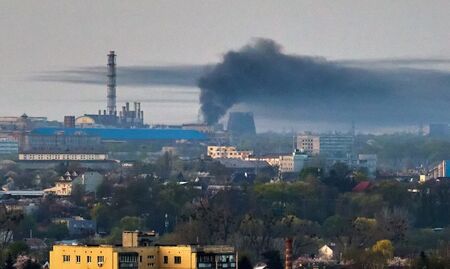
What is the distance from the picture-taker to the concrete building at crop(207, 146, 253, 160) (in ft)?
369

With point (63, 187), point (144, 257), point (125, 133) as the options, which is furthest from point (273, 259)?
point (125, 133)

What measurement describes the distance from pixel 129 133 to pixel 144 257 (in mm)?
91119

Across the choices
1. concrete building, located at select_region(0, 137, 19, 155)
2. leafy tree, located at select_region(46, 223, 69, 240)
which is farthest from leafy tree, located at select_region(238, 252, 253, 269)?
concrete building, located at select_region(0, 137, 19, 155)

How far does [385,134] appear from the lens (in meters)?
139

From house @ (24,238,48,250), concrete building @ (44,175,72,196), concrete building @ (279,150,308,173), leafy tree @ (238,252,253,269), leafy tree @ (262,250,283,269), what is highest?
concrete building @ (279,150,308,173)

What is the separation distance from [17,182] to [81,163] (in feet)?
42.9

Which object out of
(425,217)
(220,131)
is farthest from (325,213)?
(220,131)

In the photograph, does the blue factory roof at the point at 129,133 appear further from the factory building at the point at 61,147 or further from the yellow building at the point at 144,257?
the yellow building at the point at 144,257

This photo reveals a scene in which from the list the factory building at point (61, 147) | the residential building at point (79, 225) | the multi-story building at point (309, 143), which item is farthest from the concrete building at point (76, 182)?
the multi-story building at point (309, 143)

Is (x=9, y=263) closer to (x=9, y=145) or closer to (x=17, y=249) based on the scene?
(x=17, y=249)

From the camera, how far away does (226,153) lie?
115 meters

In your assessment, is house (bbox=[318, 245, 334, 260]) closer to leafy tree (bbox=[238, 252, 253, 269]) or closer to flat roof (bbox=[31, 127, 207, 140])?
leafy tree (bbox=[238, 252, 253, 269])

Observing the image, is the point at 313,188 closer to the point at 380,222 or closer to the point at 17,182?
the point at 380,222

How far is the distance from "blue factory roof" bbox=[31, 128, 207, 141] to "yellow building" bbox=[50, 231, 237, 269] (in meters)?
87.1
